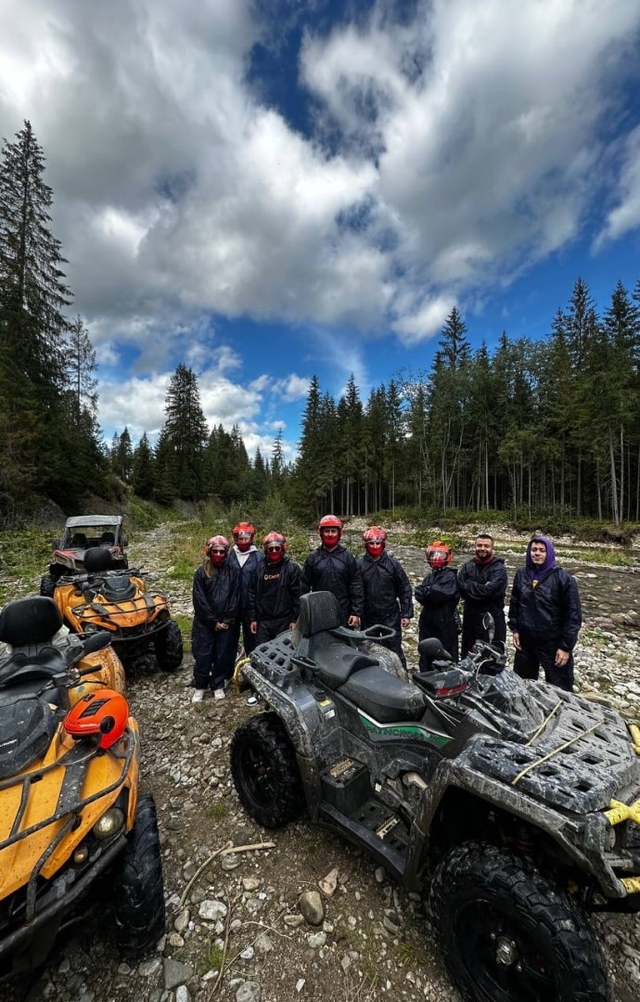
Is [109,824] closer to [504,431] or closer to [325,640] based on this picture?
[325,640]

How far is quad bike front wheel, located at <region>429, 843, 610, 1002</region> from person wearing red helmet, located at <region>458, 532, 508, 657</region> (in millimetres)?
2938

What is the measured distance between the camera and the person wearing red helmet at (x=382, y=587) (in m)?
4.90

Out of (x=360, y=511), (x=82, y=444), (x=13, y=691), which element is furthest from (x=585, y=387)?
(x=82, y=444)

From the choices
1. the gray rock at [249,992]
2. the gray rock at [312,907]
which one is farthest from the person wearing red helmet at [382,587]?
the gray rock at [249,992]

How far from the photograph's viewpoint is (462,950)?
5.92 feet

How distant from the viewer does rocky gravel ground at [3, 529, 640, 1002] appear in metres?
1.94

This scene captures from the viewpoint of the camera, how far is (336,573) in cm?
483

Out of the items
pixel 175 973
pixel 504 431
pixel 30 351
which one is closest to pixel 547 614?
pixel 175 973

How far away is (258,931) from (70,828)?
4.04 ft

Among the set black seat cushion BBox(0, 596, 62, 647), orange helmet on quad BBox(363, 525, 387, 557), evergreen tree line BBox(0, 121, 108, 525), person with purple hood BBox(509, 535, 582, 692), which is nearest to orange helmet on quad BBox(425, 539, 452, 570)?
orange helmet on quad BBox(363, 525, 387, 557)

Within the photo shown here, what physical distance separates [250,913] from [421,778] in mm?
1232

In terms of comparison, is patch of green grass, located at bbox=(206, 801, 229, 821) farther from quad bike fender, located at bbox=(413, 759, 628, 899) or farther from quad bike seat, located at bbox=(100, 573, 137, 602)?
quad bike seat, located at bbox=(100, 573, 137, 602)

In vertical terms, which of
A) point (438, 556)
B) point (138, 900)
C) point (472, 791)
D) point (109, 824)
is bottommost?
point (138, 900)

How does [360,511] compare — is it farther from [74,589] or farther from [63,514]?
[74,589]
